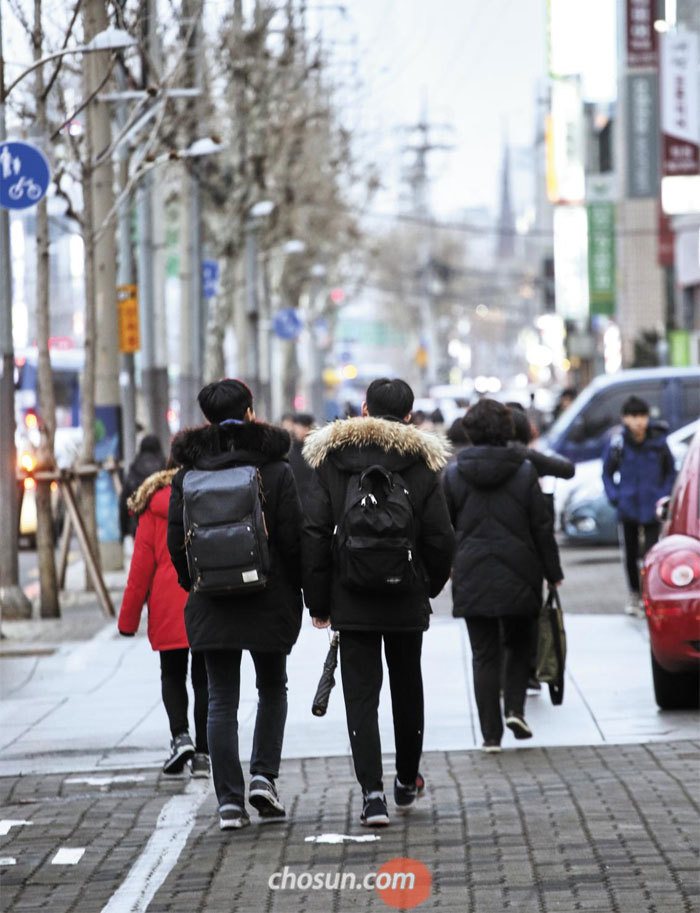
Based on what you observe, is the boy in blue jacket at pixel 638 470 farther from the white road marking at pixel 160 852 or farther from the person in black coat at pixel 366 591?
the person in black coat at pixel 366 591

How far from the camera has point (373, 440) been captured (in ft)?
24.8

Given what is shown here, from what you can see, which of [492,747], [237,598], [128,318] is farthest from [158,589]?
[128,318]

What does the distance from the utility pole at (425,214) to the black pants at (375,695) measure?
8429 cm

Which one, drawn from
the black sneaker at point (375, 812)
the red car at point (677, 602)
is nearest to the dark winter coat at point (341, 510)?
the black sneaker at point (375, 812)

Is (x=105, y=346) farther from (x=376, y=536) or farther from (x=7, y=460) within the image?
(x=376, y=536)

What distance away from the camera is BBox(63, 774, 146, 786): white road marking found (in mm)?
9117

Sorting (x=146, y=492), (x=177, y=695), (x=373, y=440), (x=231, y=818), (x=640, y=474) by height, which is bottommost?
(x=231, y=818)

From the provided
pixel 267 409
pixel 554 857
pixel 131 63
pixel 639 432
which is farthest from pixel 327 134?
pixel 554 857

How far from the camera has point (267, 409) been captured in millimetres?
47562

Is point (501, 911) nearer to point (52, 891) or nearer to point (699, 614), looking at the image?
point (52, 891)

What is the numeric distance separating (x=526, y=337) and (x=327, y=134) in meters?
99.9

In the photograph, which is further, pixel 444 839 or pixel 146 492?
pixel 146 492

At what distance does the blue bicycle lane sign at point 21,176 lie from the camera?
51.3ft

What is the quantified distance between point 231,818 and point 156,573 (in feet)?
5.47
